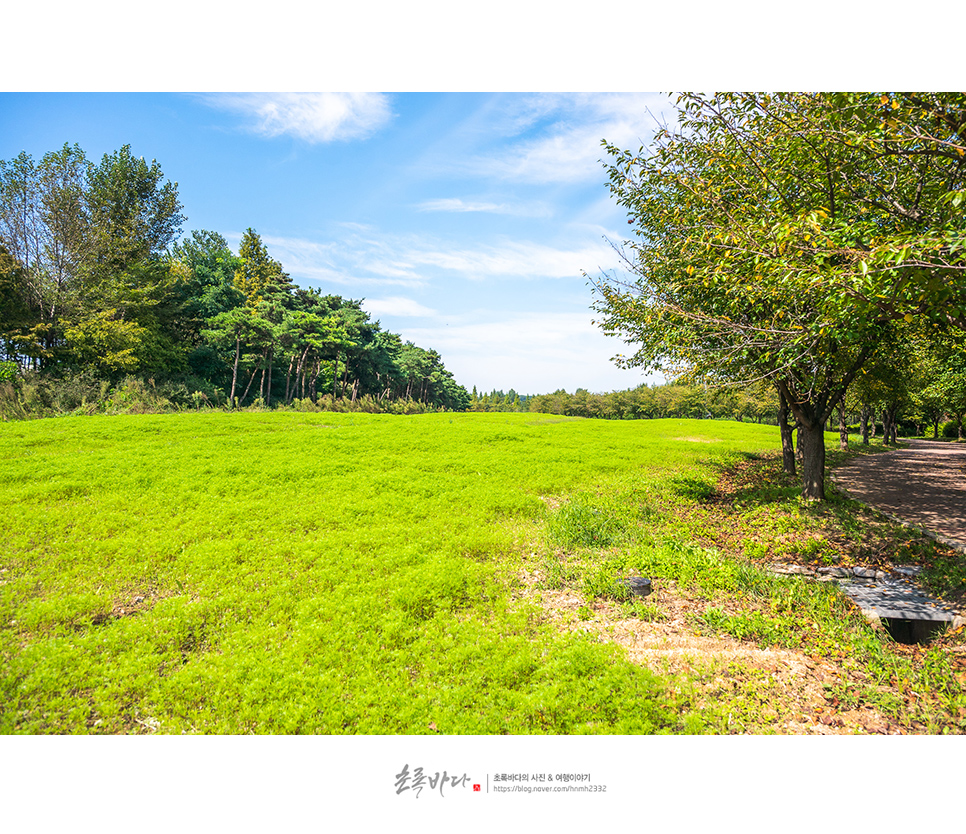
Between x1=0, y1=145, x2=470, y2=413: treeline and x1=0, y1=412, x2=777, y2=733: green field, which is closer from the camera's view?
x1=0, y1=412, x2=777, y2=733: green field

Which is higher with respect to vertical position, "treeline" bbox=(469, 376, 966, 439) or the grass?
"treeline" bbox=(469, 376, 966, 439)

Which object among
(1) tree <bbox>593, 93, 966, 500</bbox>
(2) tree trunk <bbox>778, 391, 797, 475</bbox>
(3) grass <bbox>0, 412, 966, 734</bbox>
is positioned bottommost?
(3) grass <bbox>0, 412, 966, 734</bbox>

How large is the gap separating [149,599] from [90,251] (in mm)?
25221

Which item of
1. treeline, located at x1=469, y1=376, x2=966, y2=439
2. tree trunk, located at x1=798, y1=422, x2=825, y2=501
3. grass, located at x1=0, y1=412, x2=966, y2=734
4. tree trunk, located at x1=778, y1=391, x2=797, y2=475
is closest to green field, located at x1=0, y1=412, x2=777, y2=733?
grass, located at x1=0, y1=412, x2=966, y2=734

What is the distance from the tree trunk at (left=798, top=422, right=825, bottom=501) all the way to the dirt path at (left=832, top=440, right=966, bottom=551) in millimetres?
1451

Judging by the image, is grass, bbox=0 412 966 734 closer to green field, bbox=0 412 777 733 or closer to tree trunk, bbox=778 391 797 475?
green field, bbox=0 412 777 733

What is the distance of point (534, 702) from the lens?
3.63 metres

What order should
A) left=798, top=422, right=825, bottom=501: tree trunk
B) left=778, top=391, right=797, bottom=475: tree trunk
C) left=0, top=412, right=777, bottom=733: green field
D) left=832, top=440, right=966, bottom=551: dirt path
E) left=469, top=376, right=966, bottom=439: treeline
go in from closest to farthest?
1. left=0, top=412, right=777, bottom=733: green field
2. left=832, top=440, right=966, bottom=551: dirt path
3. left=798, top=422, right=825, bottom=501: tree trunk
4. left=778, top=391, right=797, bottom=475: tree trunk
5. left=469, top=376, right=966, bottom=439: treeline

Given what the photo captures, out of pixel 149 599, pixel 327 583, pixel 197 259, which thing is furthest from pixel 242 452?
pixel 197 259

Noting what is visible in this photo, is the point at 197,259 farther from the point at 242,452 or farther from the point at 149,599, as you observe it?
the point at 149,599

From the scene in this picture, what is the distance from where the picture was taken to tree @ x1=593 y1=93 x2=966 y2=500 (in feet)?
13.1

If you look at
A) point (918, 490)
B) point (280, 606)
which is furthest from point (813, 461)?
point (280, 606)

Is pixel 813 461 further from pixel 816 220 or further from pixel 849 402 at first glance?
pixel 849 402

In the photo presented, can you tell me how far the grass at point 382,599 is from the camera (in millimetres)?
3600
